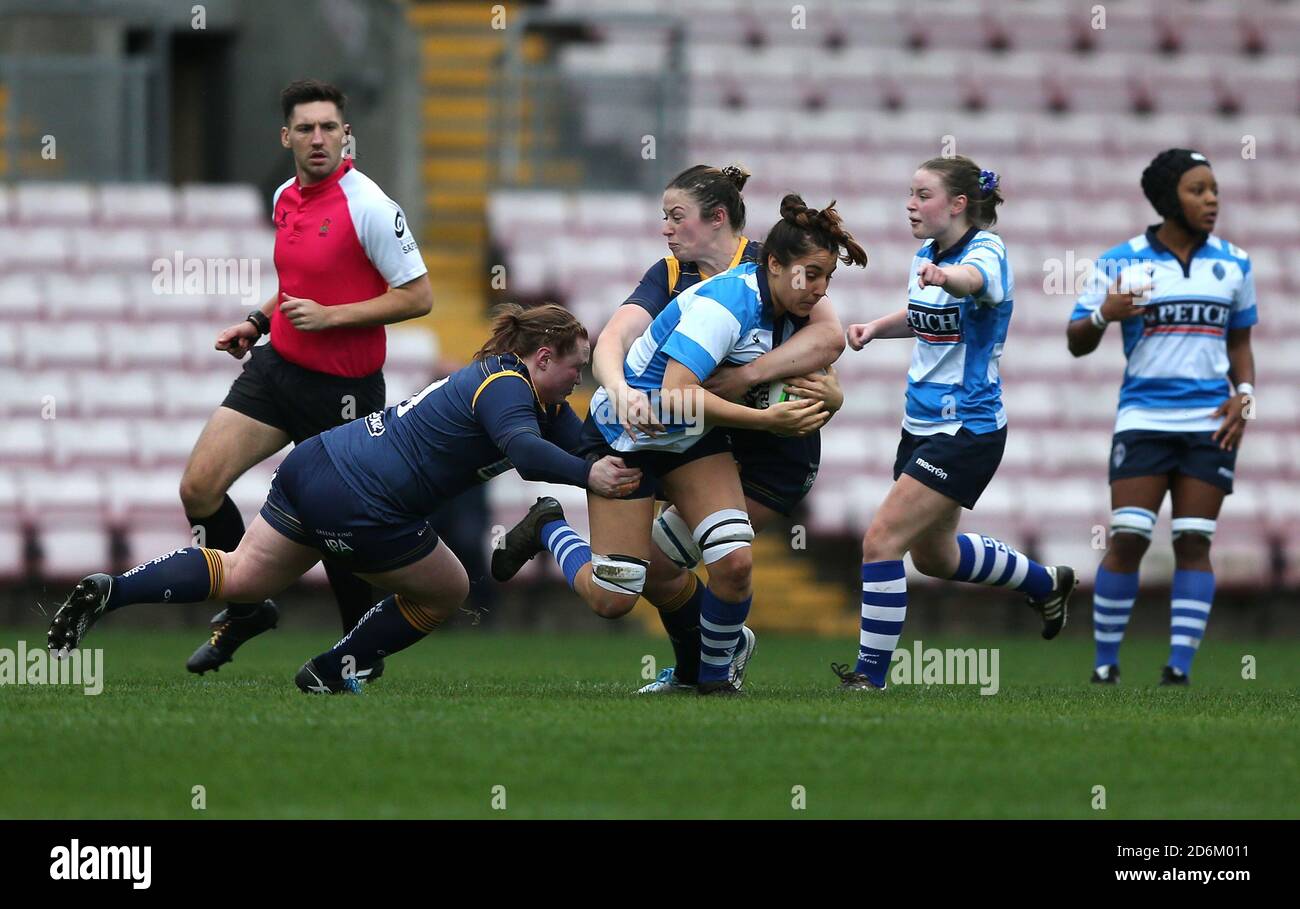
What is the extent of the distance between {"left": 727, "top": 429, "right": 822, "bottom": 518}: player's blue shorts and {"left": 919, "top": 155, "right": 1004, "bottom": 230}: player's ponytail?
1.02 m

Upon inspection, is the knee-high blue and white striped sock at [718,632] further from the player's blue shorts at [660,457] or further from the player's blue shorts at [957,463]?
the player's blue shorts at [957,463]

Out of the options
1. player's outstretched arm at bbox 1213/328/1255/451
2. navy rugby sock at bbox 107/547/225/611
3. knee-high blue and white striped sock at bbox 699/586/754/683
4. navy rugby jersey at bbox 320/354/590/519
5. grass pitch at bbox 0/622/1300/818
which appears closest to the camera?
grass pitch at bbox 0/622/1300/818

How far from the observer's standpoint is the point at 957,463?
6844mm

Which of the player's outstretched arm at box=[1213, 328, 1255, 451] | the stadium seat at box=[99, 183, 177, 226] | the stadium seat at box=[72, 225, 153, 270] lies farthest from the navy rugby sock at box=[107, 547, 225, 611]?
the stadium seat at box=[99, 183, 177, 226]

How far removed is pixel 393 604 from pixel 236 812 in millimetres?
2234

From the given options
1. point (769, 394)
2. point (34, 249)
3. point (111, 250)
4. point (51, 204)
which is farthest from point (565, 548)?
point (51, 204)

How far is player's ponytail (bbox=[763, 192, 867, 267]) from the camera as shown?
245 inches

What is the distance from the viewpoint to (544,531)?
6570mm

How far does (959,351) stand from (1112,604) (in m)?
1.59

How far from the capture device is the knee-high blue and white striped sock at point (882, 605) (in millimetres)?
6789

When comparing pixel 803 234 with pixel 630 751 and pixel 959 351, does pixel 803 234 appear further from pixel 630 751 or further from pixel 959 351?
pixel 630 751

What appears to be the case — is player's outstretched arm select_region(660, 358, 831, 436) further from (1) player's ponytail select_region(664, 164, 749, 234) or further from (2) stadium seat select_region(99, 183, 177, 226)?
(2) stadium seat select_region(99, 183, 177, 226)
